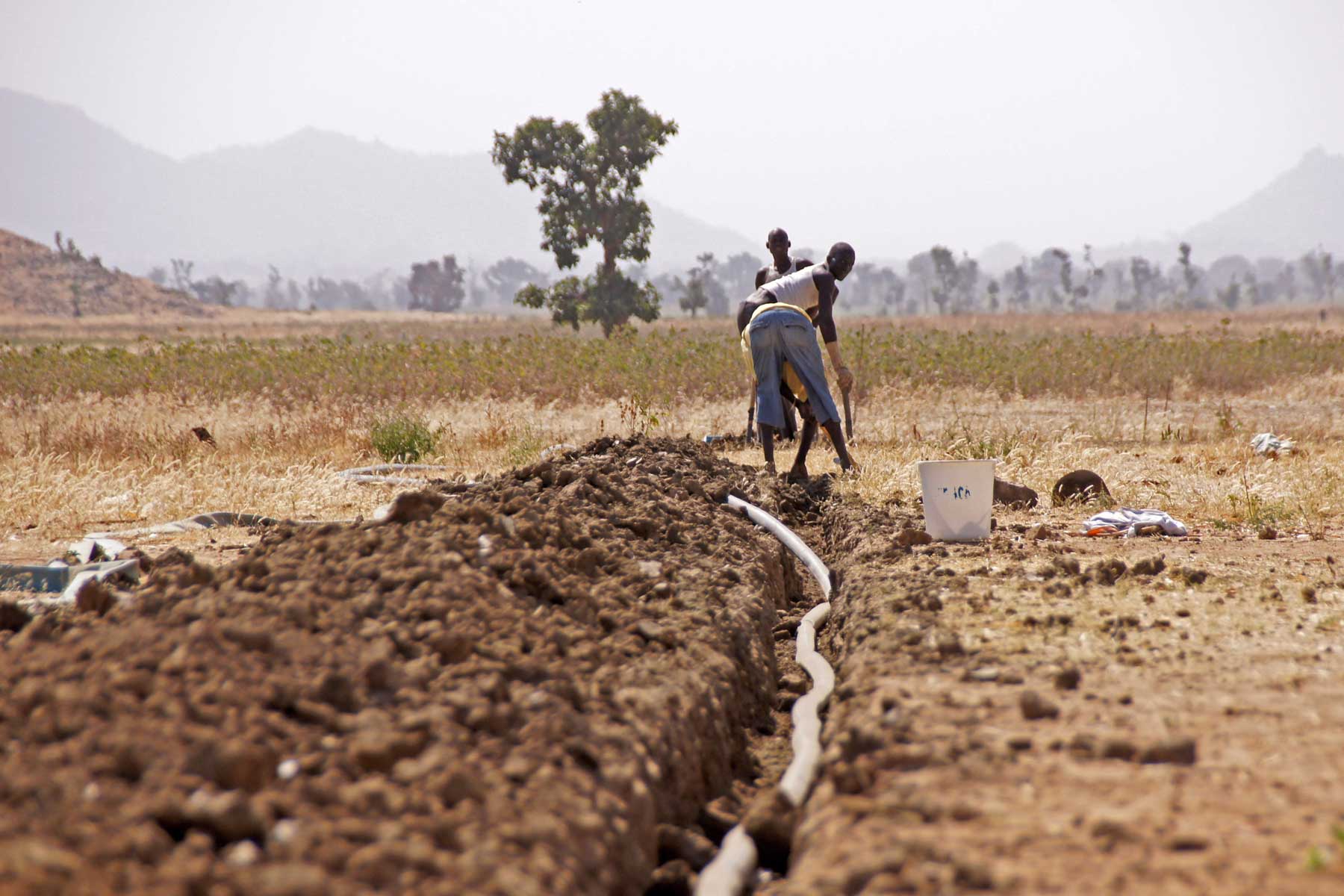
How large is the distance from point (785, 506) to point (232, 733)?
4.67m

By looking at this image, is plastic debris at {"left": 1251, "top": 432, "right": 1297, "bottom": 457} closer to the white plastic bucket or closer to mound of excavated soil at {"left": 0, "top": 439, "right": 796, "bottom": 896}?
the white plastic bucket

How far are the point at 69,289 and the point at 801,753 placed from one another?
83.9 metres

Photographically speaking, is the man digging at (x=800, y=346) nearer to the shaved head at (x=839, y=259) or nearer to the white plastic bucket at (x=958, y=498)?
the shaved head at (x=839, y=259)

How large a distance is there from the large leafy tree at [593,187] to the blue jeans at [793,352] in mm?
24517

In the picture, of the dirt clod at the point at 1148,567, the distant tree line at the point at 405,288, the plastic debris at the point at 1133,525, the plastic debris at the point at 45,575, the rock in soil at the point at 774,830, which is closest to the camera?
the rock in soil at the point at 774,830

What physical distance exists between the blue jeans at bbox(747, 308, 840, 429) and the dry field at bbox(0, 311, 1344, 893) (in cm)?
Result: 57

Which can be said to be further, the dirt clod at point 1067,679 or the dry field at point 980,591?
the dirt clod at point 1067,679

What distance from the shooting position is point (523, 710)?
2355mm

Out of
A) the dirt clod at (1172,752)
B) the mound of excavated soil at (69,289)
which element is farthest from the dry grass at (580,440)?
the mound of excavated soil at (69,289)

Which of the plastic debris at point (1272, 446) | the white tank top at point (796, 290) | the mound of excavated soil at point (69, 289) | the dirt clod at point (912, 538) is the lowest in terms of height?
the dirt clod at point (912, 538)

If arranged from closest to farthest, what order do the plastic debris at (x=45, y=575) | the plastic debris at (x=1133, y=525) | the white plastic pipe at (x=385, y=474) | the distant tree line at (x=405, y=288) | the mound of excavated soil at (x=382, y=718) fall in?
1. the mound of excavated soil at (x=382, y=718)
2. the plastic debris at (x=45, y=575)
3. the plastic debris at (x=1133, y=525)
4. the white plastic pipe at (x=385, y=474)
5. the distant tree line at (x=405, y=288)

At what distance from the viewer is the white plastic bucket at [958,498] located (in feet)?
16.6

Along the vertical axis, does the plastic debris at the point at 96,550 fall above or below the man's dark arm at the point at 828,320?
below

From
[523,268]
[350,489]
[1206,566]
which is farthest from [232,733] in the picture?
[523,268]
